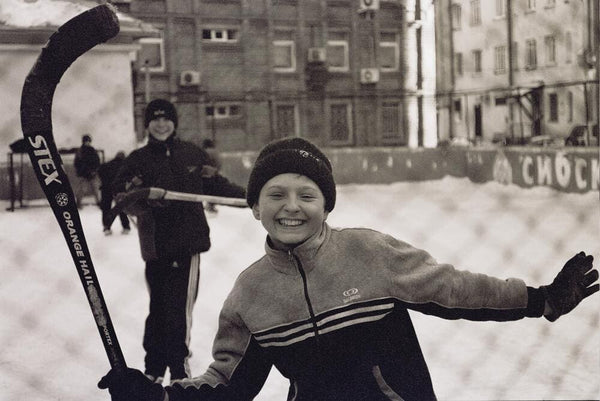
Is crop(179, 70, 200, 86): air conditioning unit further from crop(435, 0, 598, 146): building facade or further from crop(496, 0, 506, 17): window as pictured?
crop(496, 0, 506, 17): window

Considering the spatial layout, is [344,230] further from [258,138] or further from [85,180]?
[258,138]

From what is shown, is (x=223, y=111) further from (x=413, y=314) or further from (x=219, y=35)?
(x=413, y=314)

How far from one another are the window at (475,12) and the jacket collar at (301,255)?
377 centimetres

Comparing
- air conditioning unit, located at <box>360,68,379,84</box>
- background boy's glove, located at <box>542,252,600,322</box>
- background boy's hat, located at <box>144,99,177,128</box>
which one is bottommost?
background boy's glove, located at <box>542,252,600,322</box>

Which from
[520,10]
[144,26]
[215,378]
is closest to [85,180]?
[144,26]

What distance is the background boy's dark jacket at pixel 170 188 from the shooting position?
122 inches

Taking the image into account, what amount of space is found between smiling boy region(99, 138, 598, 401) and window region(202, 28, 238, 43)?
823 centimetres

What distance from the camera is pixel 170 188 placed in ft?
10.3

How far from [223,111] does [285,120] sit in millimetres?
984

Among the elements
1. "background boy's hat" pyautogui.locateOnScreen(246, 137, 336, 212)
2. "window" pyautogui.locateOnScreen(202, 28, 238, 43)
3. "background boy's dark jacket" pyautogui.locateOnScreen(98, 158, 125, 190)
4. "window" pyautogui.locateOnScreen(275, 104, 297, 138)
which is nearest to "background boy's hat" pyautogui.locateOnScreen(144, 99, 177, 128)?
"background boy's hat" pyautogui.locateOnScreen(246, 137, 336, 212)

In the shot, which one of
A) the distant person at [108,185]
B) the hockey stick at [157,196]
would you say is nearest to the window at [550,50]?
the distant person at [108,185]

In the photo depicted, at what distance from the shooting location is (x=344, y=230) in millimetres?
1457

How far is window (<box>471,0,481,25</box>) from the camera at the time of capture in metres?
5.06

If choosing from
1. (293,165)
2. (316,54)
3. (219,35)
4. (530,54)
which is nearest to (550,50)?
(530,54)
